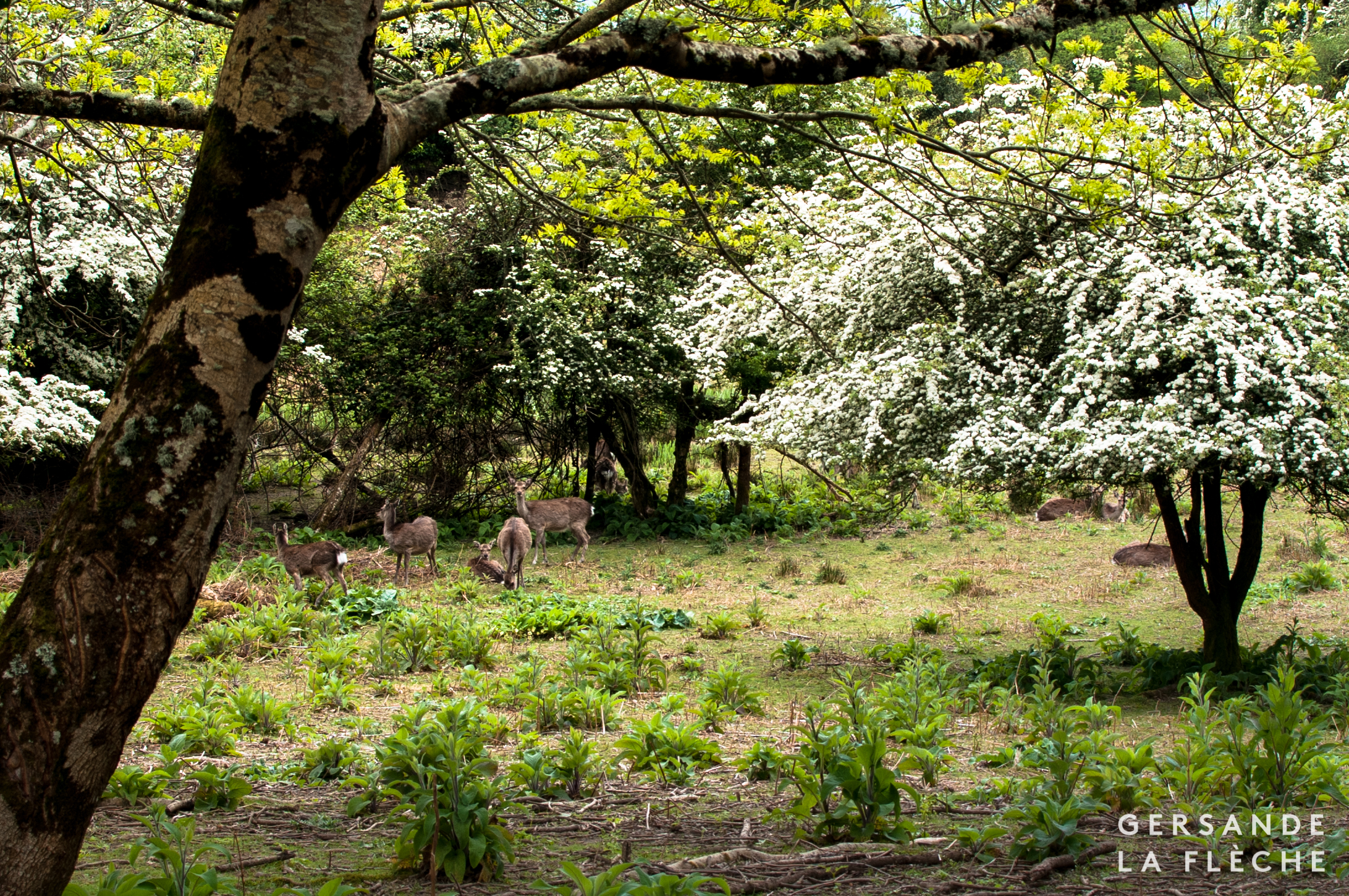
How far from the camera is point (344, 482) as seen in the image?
16.3 metres

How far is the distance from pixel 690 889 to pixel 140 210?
43.6 feet

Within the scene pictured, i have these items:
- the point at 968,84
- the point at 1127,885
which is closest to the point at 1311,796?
the point at 1127,885

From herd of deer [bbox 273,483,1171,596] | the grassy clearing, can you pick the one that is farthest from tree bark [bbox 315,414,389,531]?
the grassy clearing

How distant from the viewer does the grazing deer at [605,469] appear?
734 inches

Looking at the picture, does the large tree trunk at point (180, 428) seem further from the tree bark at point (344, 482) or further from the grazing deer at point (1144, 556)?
the tree bark at point (344, 482)

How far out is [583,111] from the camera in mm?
5262

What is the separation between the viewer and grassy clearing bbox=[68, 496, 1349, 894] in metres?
3.93

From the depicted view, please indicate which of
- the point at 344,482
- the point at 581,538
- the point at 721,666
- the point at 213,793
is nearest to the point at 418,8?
the point at 213,793

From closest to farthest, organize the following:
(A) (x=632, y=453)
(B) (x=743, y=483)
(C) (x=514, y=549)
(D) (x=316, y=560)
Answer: (D) (x=316, y=560) → (C) (x=514, y=549) → (A) (x=632, y=453) → (B) (x=743, y=483)

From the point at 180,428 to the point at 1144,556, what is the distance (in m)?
13.2

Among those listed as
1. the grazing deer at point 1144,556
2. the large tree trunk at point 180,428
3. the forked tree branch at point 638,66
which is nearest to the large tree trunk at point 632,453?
the grazing deer at point 1144,556

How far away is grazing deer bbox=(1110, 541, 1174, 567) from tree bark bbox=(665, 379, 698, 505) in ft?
23.0

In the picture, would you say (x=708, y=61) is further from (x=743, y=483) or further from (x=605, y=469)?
(x=605, y=469)

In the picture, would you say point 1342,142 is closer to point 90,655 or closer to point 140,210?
point 90,655
